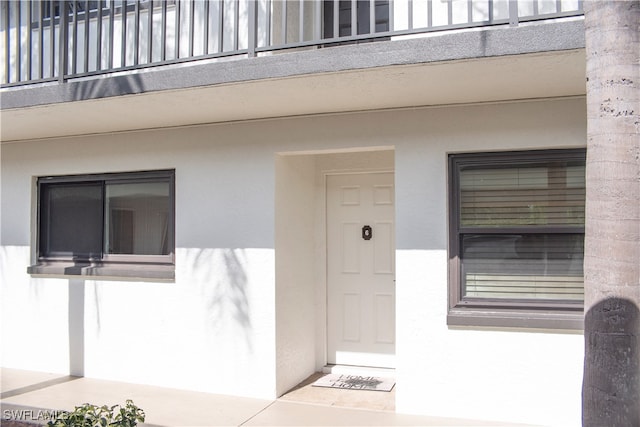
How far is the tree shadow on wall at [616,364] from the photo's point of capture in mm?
2025

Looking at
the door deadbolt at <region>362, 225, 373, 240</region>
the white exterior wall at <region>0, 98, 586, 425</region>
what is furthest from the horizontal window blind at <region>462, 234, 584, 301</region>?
the door deadbolt at <region>362, 225, 373, 240</region>

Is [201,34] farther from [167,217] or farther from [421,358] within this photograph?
[421,358]

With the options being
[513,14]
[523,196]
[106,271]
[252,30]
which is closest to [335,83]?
[252,30]

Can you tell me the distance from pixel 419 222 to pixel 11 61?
202 inches

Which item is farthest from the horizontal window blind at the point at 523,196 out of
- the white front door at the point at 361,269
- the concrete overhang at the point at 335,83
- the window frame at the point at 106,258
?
the window frame at the point at 106,258

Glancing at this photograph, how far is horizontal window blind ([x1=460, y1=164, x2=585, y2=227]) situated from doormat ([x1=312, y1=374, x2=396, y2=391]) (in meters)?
1.87

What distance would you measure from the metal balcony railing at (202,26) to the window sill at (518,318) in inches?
90.0

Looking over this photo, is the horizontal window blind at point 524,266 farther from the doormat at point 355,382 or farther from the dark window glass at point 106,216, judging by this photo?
the dark window glass at point 106,216

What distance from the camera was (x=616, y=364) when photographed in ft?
6.65

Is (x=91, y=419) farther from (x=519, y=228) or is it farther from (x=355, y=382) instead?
(x=519, y=228)

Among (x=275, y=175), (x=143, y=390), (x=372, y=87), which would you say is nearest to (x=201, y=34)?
(x=275, y=175)

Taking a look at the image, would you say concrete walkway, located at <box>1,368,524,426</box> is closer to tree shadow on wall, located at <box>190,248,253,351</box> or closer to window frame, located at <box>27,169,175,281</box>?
tree shadow on wall, located at <box>190,248,253,351</box>

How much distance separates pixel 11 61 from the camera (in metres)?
6.68

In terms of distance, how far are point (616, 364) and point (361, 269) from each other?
4139 millimetres
